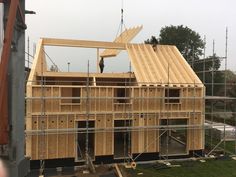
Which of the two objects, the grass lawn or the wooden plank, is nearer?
the grass lawn

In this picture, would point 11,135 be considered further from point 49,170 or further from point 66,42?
point 66,42

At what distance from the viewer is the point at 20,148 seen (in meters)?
1.78

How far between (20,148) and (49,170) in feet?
35.9

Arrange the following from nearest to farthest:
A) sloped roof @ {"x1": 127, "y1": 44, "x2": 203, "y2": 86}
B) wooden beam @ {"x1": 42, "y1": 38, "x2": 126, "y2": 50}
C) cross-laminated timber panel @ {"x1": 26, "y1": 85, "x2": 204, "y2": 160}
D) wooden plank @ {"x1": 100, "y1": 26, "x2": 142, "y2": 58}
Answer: cross-laminated timber panel @ {"x1": 26, "y1": 85, "x2": 204, "y2": 160} < sloped roof @ {"x1": 127, "y1": 44, "x2": 203, "y2": 86} < wooden beam @ {"x1": 42, "y1": 38, "x2": 126, "y2": 50} < wooden plank @ {"x1": 100, "y1": 26, "x2": 142, "y2": 58}

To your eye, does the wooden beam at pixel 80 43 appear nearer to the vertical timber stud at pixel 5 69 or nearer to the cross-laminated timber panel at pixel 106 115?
the cross-laminated timber panel at pixel 106 115

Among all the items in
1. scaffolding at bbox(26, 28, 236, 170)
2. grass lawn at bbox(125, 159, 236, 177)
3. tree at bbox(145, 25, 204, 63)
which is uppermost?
tree at bbox(145, 25, 204, 63)

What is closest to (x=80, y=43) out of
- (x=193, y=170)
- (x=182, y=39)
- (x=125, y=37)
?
(x=125, y=37)

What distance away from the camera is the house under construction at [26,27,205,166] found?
473 inches

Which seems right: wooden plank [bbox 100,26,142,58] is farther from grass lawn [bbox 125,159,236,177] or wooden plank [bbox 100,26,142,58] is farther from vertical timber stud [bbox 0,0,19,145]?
vertical timber stud [bbox 0,0,19,145]

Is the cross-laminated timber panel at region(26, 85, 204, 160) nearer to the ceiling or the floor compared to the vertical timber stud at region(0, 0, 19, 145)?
nearer to the floor

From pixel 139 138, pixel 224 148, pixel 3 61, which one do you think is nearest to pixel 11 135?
pixel 3 61

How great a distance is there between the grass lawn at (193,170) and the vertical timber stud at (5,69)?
34.5 feet

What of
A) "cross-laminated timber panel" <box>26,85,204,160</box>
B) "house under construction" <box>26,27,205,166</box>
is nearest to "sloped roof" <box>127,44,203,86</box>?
"house under construction" <box>26,27,205,166</box>

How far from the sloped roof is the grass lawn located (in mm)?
3874
